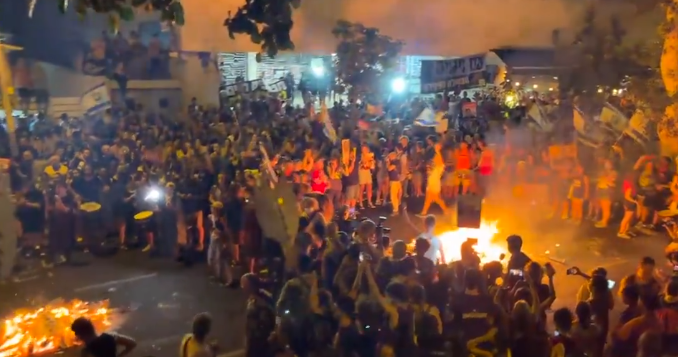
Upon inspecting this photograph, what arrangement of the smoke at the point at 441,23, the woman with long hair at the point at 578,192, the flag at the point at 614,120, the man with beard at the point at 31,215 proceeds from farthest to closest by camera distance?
the flag at the point at 614,120 → the smoke at the point at 441,23 → the woman with long hair at the point at 578,192 → the man with beard at the point at 31,215

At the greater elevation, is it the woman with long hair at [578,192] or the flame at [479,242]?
the woman with long hair at [578,192]

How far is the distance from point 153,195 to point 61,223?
1391 mm

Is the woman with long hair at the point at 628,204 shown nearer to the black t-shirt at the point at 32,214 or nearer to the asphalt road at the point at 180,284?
the asphalt road at the point at 180,284

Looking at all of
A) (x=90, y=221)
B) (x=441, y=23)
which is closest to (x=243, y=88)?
(x=441, y=23)

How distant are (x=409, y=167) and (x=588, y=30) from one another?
5617 mm

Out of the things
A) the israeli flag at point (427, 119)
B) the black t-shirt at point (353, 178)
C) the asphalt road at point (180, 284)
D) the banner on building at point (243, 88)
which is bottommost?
the asphalt road at point (180, 284)

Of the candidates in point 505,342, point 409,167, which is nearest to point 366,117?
point 409,167

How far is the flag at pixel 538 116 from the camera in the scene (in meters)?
15.0

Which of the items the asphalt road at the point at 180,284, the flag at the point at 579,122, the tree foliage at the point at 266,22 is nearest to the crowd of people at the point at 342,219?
the asphalt road at the point at 180,284

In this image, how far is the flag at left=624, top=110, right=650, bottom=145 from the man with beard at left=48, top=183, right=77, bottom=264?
10.7 metres

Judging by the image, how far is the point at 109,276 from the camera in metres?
9.31

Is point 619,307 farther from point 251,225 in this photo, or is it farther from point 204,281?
point 204,281

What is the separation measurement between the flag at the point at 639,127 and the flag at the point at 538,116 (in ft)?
6.15

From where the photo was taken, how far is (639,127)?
45.2 ft
